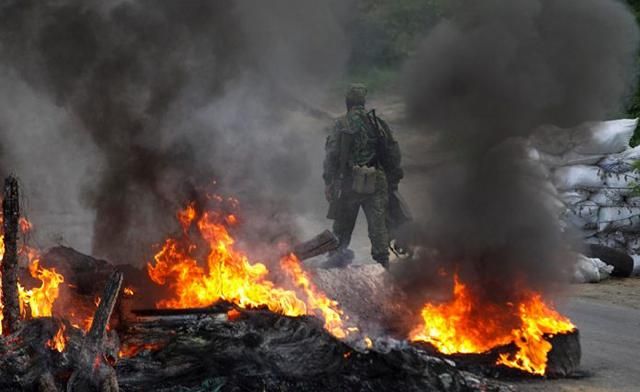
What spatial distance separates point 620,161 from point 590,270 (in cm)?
193

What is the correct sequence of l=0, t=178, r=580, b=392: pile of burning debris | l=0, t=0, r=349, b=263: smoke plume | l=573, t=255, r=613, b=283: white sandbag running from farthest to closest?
l=573, t=255, r=613, b=283: white sandbag, l=0, t=0, r=349, b=263: smoke plume, l=0, t=178, r=580, b=392: pile of burning debris

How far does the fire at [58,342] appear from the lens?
4.27 m

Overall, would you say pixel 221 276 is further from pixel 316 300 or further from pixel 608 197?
pixel 608 197

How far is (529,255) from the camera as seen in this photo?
584 cm

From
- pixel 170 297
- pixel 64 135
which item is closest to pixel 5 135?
pixel 64 135

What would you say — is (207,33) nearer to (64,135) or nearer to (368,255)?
(64,135)

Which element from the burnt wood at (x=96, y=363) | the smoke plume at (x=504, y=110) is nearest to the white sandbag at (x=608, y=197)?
the smoke plume at (x=504, y=110)

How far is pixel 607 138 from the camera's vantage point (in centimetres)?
1098

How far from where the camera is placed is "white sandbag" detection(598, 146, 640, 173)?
35.5 ft

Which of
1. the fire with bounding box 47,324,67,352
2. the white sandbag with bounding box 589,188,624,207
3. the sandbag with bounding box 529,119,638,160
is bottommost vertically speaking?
the fire with bounding box 47,324,67,352

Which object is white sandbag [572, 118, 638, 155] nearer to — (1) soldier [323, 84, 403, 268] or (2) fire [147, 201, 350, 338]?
(1) soldier [323, 84, 403, 268]

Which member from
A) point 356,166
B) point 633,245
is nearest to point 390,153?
point 356,166

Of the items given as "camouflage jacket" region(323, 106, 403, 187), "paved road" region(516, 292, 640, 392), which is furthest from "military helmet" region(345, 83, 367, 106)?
"paved road" region(516, 292, 640, 392)

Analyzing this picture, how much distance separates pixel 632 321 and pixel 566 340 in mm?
2942
